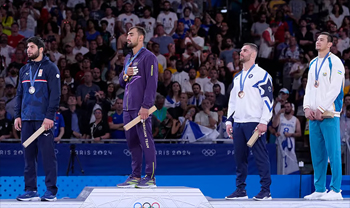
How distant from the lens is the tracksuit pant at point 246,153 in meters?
7.32

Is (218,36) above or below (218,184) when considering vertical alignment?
above

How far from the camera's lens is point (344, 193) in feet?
29.2

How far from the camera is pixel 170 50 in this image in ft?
44.5

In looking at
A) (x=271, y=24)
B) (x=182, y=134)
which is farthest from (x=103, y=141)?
(x=271, y=24)

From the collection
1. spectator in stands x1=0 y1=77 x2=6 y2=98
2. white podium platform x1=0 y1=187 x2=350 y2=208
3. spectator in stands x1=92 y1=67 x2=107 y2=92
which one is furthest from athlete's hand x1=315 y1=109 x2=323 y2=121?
spectator in stands x1=0 y1=77 x2=6 y2=98

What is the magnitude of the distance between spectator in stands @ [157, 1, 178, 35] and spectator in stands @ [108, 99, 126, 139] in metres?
3.49

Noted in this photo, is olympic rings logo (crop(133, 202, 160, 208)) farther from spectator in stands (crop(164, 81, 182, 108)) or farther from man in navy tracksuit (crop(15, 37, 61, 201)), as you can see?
spectator in stands (crop(164, 81, 182, 108))

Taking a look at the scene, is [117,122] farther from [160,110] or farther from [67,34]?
[67,34]

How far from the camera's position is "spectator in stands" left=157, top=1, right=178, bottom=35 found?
14453mm

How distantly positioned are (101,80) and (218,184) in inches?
177

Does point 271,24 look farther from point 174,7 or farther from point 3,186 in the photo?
point 3,186

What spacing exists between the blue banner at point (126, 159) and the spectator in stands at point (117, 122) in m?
0.55

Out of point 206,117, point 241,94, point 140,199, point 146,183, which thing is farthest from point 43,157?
point 206,117

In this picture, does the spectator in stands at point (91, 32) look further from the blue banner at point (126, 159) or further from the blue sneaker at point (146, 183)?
the blue sneaker at point (146, 183)
